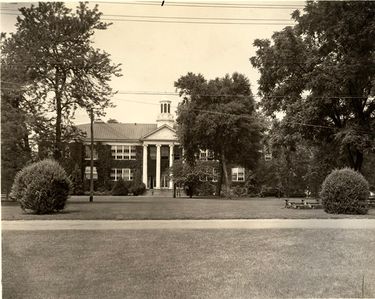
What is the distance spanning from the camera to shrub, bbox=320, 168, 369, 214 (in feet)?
82.2

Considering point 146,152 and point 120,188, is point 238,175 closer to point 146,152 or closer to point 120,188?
point 146,152

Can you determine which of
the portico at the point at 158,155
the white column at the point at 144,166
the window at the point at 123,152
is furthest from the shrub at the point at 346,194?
the window at the point at 123,152

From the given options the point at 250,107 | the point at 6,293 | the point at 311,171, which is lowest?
the point at 6,293

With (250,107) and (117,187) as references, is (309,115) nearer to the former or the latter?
(250,107)

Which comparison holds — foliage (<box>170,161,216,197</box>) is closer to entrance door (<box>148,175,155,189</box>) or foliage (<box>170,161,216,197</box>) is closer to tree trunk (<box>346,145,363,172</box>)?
entrance door (<box>148,175,155,189</box>)

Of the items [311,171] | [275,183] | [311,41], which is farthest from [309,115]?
[275,183]

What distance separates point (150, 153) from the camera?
215 ft

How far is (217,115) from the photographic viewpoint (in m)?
50.0

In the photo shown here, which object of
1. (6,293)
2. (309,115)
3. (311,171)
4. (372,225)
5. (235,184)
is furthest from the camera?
(235,184)

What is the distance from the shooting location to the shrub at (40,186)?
887 inches

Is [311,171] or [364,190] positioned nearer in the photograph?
[364,190]

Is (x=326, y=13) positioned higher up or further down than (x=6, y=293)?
higher up

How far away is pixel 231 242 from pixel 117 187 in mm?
43702

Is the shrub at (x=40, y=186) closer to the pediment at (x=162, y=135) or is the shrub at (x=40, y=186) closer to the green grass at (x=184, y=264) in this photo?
the green grass at (x=184, y=264)
